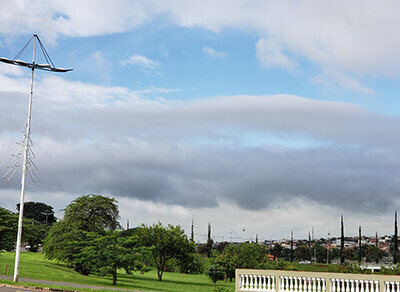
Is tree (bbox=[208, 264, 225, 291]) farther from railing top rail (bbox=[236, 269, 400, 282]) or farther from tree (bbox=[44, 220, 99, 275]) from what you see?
railing top rail (bbox=[236, 269, 400, 282])

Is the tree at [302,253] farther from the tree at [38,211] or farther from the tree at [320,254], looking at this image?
the tree at [38,211]

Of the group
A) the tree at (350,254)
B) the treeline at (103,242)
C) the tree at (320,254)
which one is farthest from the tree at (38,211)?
the treeline at (103,242)

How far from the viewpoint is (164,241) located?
59.5 m

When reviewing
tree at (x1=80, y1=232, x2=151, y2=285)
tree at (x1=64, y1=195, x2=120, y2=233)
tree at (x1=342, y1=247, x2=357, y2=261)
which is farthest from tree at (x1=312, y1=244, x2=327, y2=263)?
tree at (x1=80, y1=232, x2=151, y2=285)

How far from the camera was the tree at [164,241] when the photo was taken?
5959 cm

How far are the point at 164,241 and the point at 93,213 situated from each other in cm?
860

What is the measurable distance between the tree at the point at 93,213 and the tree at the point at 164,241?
4315 mm

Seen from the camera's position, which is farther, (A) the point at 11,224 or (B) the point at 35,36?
(A) the point at 11,224

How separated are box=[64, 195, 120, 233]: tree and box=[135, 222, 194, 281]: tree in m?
4.32

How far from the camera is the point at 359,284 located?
22.5m

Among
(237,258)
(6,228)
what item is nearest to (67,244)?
(6,228)

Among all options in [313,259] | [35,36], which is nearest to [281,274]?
[35,36]

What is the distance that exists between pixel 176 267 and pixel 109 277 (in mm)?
29164

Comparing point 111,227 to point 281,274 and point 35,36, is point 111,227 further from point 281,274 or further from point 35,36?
point 281,274
